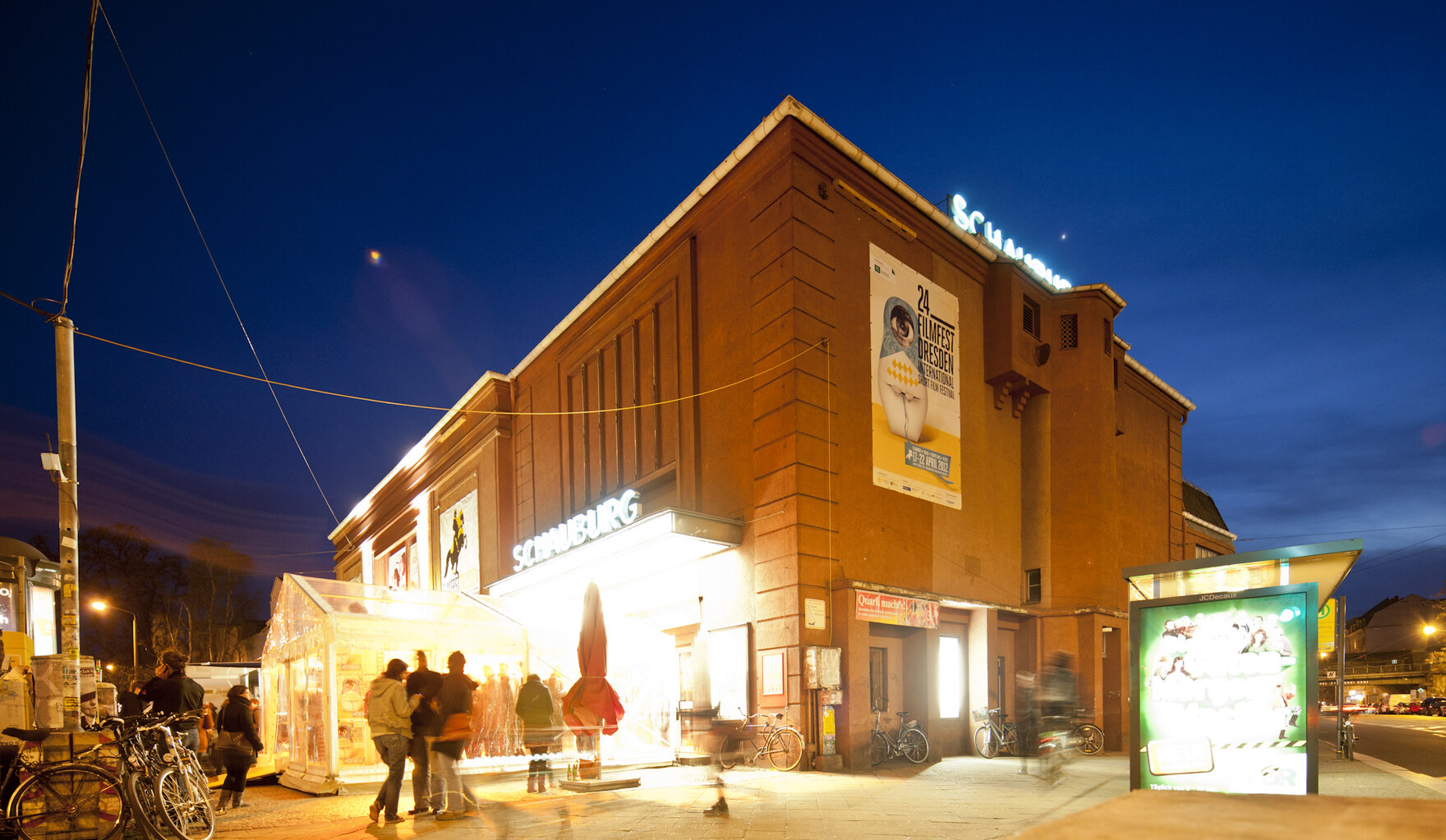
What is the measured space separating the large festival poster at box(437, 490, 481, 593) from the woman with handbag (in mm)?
16913

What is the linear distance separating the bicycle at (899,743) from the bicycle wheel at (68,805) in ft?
34.4

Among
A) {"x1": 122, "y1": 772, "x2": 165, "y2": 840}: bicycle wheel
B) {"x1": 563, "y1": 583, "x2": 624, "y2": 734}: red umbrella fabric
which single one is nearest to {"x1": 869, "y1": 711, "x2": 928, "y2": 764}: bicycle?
{"x1": 563, "y1": 583, "x2": 624, "y2": 734}: red umbrella fabric

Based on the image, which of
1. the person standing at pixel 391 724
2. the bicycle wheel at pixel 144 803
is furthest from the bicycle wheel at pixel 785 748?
the bicycle wheel at pixel 144 803

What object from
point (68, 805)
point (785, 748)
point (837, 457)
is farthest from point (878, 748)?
point (68, 805)

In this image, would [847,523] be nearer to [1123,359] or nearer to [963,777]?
[963,777]

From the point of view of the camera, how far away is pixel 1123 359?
2348 centimetres

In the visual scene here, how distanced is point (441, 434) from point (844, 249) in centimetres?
2123

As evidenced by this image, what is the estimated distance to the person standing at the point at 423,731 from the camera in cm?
884

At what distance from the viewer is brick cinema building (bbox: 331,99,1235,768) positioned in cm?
1429

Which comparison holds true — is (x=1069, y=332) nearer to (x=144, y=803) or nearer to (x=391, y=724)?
(x=391, y=724)

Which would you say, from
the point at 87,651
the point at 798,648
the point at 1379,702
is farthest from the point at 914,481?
the point at 1379,702

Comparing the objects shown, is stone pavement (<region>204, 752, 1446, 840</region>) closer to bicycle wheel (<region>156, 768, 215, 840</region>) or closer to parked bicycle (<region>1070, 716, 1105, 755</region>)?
bicycle wheel (<region>156, 768, 215, 840</region>)

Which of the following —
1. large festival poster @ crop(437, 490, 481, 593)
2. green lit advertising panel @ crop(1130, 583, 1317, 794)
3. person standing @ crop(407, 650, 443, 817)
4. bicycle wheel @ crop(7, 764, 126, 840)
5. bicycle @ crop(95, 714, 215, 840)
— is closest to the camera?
bicycle wheel @ crop(7, 764, 126, 840)

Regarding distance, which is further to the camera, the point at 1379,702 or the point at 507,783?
the point at 1379,702
